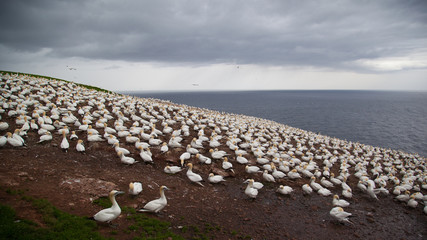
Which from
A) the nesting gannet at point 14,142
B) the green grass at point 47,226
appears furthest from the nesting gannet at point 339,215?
the nesting gannet at point 14,142

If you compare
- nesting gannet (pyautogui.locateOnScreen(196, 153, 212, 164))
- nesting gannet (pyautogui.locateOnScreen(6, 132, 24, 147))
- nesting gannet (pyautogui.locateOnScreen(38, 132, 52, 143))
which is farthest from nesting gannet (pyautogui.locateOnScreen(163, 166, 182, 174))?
nesting gannet (pyautogui.locateOnScreen(6, 132, 24, 147))

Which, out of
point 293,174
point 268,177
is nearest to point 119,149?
point 268,177

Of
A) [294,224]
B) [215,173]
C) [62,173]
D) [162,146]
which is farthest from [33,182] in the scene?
[294,224]

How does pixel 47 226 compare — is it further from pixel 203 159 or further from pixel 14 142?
pixel 203 159

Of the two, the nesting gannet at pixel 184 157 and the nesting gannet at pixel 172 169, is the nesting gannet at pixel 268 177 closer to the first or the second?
the nesting gannet at pixel 184 157

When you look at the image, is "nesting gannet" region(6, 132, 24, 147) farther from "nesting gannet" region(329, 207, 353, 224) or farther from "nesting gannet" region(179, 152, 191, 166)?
"nesting gannet" region(329, 207, 353, 224)

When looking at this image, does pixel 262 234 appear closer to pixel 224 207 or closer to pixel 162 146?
pixel 224 207

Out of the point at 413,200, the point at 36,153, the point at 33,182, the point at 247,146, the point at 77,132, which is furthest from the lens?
the point at 247,146

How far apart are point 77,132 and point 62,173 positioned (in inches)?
265

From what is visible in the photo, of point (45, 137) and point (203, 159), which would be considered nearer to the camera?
point (45, 137)

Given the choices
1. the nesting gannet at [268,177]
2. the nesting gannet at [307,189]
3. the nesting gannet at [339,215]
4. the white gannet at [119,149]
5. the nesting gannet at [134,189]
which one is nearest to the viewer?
the nesting gannet at [134,189]

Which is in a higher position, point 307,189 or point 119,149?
point 119,149

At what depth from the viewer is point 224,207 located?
1115 centimetres

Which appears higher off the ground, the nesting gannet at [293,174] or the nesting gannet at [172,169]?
the nesting gannet at [172,169]
